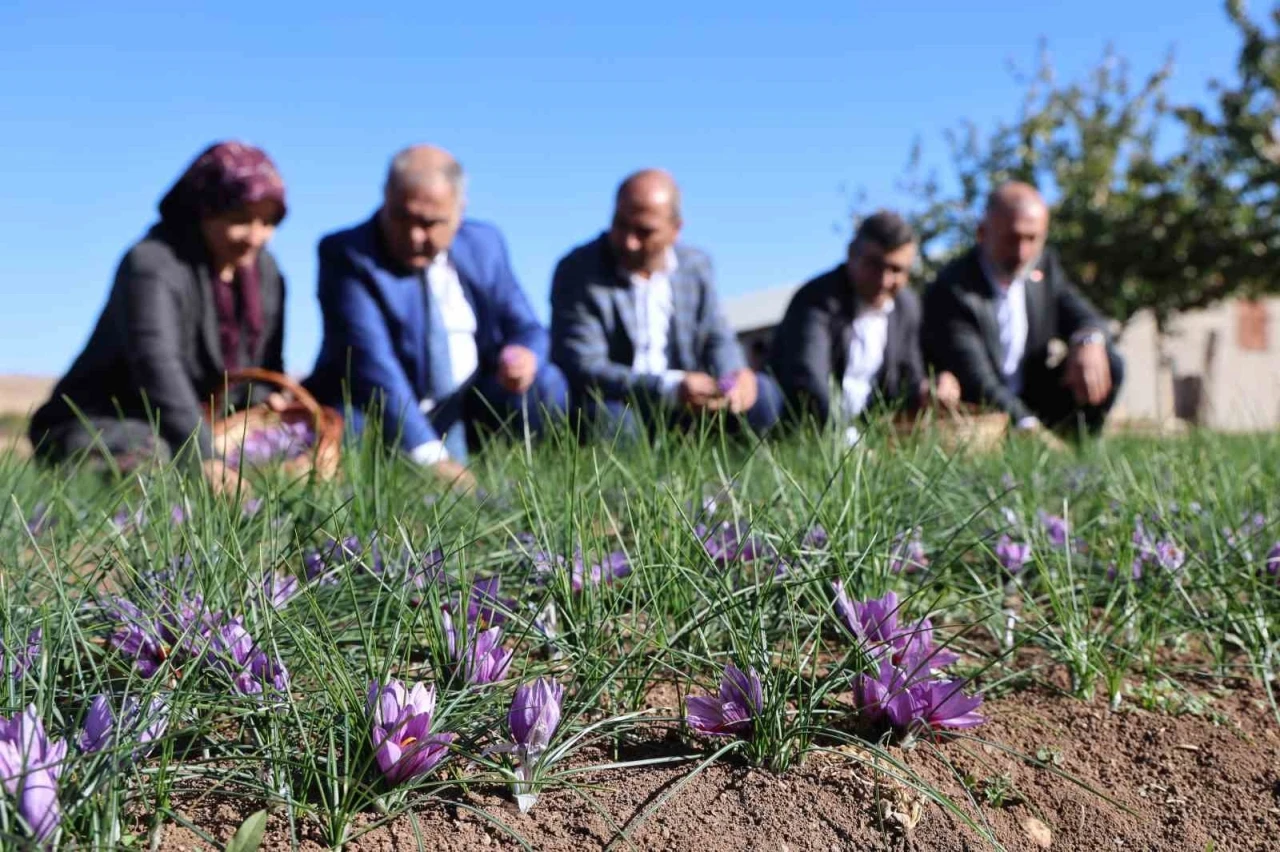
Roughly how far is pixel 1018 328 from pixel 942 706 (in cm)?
465

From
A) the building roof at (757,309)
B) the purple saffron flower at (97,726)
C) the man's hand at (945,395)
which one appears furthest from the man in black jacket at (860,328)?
the building roof at (757,309)

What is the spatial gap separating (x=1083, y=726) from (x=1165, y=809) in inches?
6.5

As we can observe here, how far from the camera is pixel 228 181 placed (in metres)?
3.82

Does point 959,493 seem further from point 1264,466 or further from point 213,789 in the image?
point 213,789

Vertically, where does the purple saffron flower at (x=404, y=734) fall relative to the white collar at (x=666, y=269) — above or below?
below

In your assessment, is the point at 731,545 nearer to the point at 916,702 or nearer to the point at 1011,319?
the point at 916,702

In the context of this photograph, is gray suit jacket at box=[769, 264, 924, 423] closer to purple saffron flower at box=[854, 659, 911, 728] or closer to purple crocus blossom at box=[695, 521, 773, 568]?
purple crocus blossom at box=[695, 521, 773, 568]

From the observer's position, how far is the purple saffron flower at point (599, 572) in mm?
1456

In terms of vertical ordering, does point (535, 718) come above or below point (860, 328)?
below

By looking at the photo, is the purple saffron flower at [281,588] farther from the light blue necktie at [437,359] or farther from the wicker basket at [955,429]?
the light blue necktie at [437,359]

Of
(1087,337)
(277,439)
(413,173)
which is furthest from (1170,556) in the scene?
(1087,337)

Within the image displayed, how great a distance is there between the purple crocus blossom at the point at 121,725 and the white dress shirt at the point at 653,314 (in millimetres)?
3832

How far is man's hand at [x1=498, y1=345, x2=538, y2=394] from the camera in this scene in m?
4.12

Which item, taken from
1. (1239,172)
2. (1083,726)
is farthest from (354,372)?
(1239,172)
